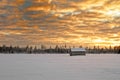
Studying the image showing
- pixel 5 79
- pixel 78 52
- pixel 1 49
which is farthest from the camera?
pixel 1 49

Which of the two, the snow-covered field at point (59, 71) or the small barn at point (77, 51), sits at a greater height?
the small barn at point (77, 51)

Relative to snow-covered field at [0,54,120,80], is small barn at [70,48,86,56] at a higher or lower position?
higher

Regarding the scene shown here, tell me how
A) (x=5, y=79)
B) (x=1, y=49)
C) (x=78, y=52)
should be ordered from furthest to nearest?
(x=1, y=49) < (x=78, y=52) < (x=5, y=79)

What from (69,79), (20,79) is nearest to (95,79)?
(69,79)

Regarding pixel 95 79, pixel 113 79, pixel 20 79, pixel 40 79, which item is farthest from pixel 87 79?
pixel 20 79

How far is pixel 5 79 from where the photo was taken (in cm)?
1981

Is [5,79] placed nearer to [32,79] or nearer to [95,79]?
[32,79]

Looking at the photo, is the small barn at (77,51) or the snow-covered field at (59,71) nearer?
the snow-covered field at (59,71)

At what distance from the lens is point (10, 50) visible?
7579 inches

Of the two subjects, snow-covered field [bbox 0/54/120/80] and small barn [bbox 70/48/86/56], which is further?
small barn [bbox 70/48/86/56]

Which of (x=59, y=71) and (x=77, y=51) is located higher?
(x=77, y=51)

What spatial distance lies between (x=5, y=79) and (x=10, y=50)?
577 ft

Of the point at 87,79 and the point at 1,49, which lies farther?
the point at 1,49

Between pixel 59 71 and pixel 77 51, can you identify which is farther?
pixel 77 51
